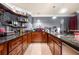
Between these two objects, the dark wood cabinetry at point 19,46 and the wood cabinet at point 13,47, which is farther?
the wood cabinet at point 13,47

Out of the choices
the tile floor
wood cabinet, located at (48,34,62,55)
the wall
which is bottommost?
the tile floor

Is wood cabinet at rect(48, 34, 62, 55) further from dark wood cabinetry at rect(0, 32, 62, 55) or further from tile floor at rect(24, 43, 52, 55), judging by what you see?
tile floor at rect(24, 43, 52, 55)

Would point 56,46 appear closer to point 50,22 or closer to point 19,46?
point 50,22

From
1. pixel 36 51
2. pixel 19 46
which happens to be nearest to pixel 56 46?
pixel 19 46

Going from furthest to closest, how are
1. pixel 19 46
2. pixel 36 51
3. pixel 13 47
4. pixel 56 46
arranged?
1. pixel 36 51
2. pixel 19 46
3. pixel 56 46
4. pixel 13 47

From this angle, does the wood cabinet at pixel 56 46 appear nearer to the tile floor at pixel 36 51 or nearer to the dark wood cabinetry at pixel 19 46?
the dark wood cabinetry at pixel 19 46

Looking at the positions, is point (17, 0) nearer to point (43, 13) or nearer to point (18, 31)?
point (43, 13)

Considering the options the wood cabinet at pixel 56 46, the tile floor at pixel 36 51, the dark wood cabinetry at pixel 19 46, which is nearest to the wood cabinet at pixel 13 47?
the dark wood cabinetry at pixel 19 46

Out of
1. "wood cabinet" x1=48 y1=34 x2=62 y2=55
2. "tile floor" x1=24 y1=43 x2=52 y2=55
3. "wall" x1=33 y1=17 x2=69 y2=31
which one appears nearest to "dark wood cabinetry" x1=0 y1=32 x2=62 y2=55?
"wood cabinet" x1=48 y1=34 x2=62 y2=55

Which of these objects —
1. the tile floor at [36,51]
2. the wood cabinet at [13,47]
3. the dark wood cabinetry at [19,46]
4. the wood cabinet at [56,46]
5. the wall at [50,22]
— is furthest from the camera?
the tile floor at [36,51]

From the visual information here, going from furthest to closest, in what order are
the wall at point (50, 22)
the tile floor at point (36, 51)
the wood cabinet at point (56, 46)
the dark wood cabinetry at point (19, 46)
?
the tile floor at point (36, 51)
the wall at point (50, 22)
the wood cabinet at point (56, 46)
the dark wood cabinetry at point (19, 46)

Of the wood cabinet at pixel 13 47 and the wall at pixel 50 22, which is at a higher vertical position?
the wall at pixel 50 22
